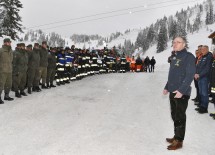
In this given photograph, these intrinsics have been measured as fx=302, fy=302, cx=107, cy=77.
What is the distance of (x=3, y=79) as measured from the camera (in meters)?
10.2

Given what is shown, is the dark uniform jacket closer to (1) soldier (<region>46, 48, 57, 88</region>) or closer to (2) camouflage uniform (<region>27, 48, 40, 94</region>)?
(2) camouflage uniform (<region>27, 48, 40, 94</region>)

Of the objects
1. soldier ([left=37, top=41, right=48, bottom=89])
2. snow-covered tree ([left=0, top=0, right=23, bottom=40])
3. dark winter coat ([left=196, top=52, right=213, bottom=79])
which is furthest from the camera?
snow-covered tree ([left=0, top=0, right=23, bottom=40])

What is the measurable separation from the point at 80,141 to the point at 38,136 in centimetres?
94

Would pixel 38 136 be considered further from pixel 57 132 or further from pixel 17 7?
pixel 17 7

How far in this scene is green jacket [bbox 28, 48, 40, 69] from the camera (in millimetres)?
12398

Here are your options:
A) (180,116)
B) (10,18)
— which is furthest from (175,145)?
(10,18)

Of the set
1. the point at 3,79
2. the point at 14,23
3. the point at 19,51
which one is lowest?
the point at 3,79

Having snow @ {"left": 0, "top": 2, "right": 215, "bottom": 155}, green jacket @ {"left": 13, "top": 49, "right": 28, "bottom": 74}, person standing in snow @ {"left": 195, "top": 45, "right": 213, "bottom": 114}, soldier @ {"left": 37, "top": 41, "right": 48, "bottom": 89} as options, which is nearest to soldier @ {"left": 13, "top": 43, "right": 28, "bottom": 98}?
green jacket @ {"left": 13, "top": 49, "right": 28, "bottom": 74}

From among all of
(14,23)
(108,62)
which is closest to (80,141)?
(108,62)

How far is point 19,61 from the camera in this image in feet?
37.2

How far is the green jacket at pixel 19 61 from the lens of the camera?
443 inches

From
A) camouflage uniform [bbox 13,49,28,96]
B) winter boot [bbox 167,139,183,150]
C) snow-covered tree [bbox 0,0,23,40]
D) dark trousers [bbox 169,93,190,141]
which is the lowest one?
winter boot [bbox 167,139,183,150]

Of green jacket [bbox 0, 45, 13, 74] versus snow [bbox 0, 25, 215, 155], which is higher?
green jacket [bbox 0, 45, 13, 74]

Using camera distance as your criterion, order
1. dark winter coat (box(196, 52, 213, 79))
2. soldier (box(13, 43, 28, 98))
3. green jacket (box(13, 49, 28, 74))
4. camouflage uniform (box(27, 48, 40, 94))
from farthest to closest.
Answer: camouflage uniform (box(27, 48, 40, 94)), green jacket (box(13, 49, 28, 74)), soldier (box(13, 43, 28, 98)), dark winter coat (box(196, 52, 213, 79))
